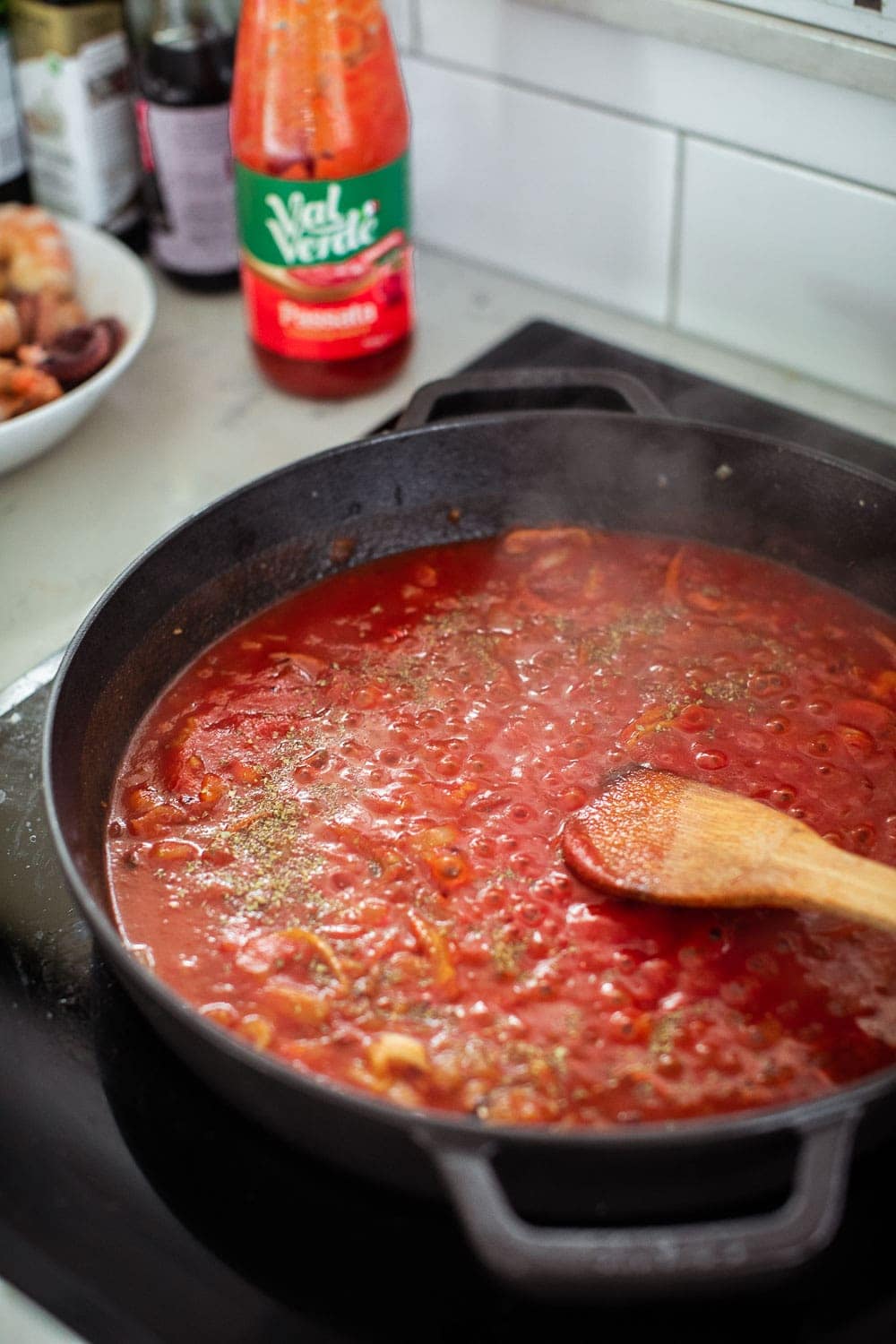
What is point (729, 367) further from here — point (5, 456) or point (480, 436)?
point (5, 456)

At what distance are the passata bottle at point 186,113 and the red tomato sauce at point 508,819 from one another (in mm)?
575

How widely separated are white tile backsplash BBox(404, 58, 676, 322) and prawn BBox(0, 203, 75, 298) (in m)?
0.46

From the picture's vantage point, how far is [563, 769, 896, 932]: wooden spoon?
896 millimetres

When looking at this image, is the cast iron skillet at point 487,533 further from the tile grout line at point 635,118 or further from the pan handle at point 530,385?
the tile grout line at point 635,118

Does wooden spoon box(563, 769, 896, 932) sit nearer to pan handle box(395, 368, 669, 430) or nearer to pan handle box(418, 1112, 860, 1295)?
pan handle box(418, 1112, 860, 1295)

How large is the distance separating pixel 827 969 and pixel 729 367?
0.84 metres

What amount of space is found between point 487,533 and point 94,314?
571mm

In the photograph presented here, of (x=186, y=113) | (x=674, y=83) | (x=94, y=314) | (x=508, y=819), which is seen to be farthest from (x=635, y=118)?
(x=508, y=819)

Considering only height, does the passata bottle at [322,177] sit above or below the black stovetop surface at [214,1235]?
above

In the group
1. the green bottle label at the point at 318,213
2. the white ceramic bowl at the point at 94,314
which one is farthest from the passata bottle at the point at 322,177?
the white ceramic bowl at the point at 94,314

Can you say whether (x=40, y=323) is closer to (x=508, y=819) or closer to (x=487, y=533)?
Answer: (x=487, y=533)

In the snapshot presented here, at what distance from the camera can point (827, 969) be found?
932 mm

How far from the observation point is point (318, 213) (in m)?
1.38

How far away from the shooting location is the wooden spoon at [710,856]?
0.90 meters
